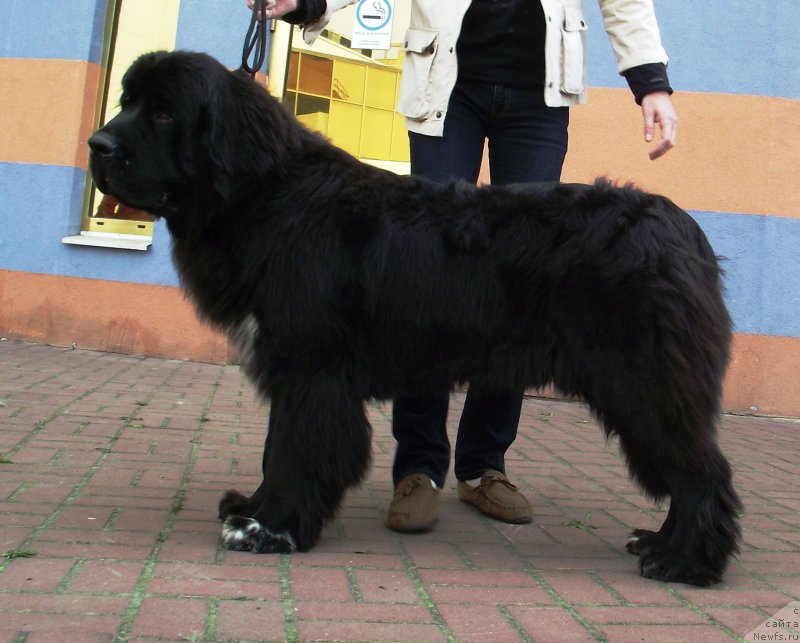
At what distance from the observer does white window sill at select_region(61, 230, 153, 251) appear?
7.18 m

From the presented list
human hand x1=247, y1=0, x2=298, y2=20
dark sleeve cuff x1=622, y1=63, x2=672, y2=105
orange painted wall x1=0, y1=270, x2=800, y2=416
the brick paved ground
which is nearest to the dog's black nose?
human hand x1=247, y1=0, x2=298, y2=20

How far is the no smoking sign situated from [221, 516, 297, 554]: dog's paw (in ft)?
18.6

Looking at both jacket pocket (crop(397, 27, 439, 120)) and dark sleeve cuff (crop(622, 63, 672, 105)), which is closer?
dark sleeve cuff (crop(622, 63, 672, 105))

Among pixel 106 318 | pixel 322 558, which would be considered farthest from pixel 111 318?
pixel 322 558

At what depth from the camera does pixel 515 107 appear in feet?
11.2

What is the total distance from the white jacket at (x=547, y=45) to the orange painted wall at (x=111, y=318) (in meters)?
4.21

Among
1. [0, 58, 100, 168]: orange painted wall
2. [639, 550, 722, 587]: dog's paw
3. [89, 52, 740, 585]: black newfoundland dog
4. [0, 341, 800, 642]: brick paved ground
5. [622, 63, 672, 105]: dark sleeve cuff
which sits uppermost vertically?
[0, 58, 100, 168]: orange painted wall

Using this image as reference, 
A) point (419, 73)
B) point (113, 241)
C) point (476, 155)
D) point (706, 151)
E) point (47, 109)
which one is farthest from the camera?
point (47, 109)

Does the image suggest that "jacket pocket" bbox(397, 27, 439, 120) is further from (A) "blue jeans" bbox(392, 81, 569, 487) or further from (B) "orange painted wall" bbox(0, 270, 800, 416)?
(B) "orange painted wall" bbox(0, 270, 800, 416)

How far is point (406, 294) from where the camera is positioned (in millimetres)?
2771

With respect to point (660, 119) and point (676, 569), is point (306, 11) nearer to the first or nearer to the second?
point (660, 119)

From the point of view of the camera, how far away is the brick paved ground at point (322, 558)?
219 cm

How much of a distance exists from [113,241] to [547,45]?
16.6ft

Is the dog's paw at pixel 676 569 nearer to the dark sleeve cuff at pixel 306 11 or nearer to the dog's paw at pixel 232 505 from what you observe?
the dog's paw at pixel 232 505
